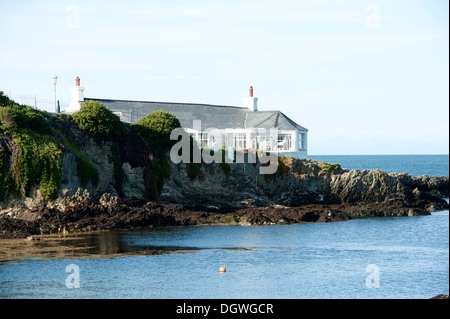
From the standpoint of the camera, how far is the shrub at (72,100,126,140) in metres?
42.9

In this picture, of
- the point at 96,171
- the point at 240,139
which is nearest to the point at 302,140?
the point at 240,139

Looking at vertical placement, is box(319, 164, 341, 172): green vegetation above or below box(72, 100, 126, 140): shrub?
below

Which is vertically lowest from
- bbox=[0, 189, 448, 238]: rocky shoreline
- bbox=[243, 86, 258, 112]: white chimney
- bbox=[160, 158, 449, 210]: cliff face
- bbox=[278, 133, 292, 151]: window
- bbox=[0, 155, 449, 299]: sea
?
bbox=[0, 155, 449, 299]: sea

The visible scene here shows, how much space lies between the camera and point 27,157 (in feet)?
122

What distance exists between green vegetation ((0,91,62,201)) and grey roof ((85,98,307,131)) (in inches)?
667

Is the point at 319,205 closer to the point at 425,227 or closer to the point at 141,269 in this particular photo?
the point at 425,227

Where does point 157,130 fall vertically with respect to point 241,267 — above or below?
above

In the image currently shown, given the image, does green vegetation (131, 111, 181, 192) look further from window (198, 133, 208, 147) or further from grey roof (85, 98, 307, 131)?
window (198, 133, 208, 147)

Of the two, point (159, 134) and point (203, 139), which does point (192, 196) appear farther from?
point (203, 139)

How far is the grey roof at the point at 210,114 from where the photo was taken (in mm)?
56906

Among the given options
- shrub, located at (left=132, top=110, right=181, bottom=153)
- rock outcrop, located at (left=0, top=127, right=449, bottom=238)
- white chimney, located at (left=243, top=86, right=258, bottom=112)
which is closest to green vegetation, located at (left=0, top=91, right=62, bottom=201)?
rock outcrop, located at (left=0, top=127, right=449, bottom=238)

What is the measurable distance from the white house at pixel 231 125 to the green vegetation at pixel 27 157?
1657 cm

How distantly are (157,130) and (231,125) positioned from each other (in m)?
15.3

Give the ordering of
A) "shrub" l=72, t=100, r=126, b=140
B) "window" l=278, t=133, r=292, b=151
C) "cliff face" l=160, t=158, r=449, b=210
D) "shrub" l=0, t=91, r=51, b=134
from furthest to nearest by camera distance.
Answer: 1. "window" l=278, t=133, r=292, b=151
2. "cliff face" l=160, t=158, r=449, b=210
3. "shrub" l=72, t=100, r=126, b=140
4. "shrub" l=0, t=91, r=51, b=134
